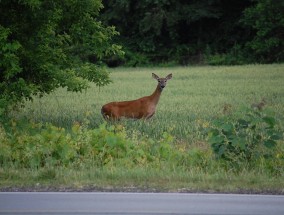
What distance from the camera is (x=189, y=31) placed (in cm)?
6281

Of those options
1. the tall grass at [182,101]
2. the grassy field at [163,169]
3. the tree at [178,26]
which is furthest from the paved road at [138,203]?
the tree at [178,26]

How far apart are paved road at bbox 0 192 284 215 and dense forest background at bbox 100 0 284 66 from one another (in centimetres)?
4746

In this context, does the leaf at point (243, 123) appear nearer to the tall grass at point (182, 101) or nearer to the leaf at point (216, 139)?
the leaf at point (216, 139)

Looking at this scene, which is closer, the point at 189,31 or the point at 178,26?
the point at 178,26

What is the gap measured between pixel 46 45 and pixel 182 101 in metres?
9.30

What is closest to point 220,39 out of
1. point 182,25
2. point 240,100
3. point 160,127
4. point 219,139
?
point 182,25

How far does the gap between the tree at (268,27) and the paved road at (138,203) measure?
46405 millimetres

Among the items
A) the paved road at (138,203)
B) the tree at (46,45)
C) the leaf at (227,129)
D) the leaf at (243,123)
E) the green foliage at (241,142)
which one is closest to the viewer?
the paved road at (138,203)

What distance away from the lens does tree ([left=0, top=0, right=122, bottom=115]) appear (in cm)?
1494

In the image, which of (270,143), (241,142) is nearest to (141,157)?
(241,142)

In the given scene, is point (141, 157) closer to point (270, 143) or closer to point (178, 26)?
point (270, 143)

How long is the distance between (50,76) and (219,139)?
6.22 m

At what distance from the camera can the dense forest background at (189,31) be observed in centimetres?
5609

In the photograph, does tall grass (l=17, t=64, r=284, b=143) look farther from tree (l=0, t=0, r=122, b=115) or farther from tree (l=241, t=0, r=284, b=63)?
tree (l=241, t=0, r=284, b=63)
